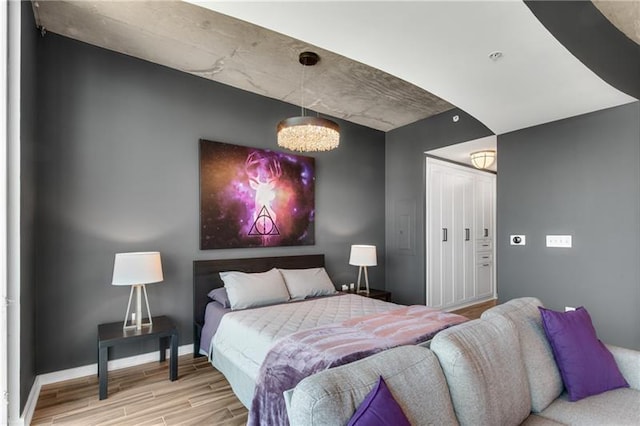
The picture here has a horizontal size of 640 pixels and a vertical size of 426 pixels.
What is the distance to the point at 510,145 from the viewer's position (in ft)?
12.7

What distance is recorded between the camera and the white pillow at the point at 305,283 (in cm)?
366

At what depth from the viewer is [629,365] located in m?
1.92

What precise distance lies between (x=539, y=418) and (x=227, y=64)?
3599 millimetres

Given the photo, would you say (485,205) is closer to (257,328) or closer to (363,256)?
(363,256)

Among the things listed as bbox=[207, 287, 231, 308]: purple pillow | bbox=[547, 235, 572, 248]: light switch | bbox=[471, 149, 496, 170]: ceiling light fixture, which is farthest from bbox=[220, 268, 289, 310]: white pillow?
bbox=[471, 149, 496, 170]: ceiling light fixture

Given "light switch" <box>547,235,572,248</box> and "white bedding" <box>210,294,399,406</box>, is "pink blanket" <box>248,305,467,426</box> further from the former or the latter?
"light switch" <box>547,235,572,248</box>

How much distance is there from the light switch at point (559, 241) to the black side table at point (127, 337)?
3.78 metres

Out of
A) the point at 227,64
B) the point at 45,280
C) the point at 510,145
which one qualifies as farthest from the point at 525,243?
the point at 45,280

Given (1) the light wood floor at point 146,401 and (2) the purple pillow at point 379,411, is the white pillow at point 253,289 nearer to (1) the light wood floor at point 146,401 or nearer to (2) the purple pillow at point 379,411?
(1) the light wood floor at point 146,401

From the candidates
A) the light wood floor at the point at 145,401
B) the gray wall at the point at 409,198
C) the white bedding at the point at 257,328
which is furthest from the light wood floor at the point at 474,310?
the light wood floor at the point at 145,401

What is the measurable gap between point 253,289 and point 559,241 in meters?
3.16

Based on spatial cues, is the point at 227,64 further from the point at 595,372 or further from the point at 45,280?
the point at 595,372

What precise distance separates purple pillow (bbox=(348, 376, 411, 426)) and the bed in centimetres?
73

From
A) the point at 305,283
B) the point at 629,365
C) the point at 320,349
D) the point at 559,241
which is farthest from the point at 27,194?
the point at 559,241
